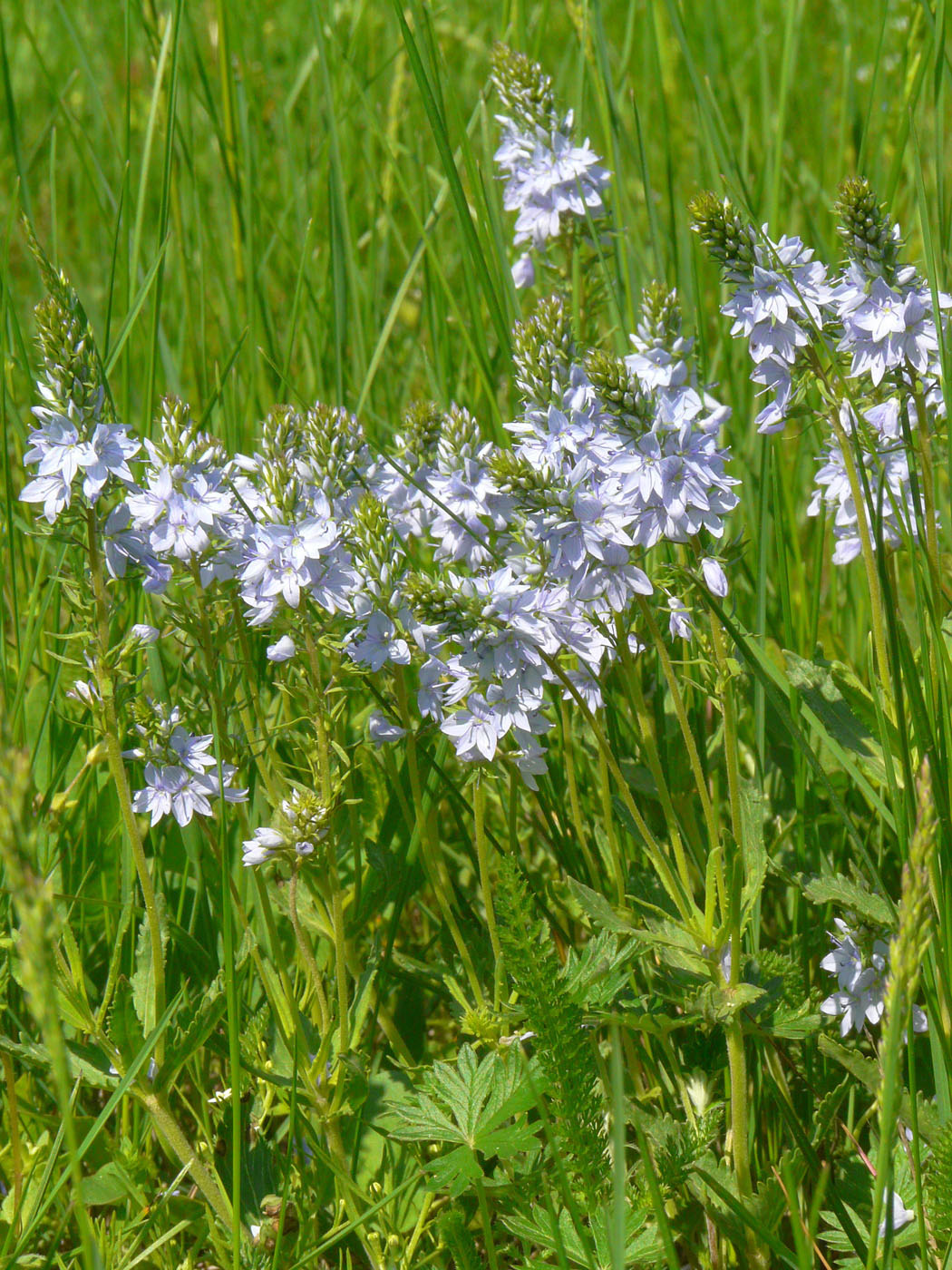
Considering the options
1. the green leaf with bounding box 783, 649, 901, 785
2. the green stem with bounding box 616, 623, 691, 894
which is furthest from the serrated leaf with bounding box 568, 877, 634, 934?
the green leaf with bounding box 783, 649, 901, 785

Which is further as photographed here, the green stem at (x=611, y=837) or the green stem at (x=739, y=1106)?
the green stem at (x=611, y=837)

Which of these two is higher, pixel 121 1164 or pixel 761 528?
pixel 761 528

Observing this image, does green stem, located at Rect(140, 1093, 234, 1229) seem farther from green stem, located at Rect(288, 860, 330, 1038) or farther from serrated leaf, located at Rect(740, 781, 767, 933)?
serrated leaf, located at Rect(740, 781, 767, 933)

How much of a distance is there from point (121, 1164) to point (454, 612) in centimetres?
111

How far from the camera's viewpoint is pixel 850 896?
6.67ft

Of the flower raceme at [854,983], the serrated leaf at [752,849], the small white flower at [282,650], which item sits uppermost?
the small white flower at [282,650]

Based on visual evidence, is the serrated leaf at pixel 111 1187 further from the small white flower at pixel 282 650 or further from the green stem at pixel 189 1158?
the small white flower at pixel 282 650

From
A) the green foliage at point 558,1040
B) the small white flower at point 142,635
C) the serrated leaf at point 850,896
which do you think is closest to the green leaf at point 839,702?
the serrated leaf at point 850,896

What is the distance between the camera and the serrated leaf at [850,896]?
2008 mm

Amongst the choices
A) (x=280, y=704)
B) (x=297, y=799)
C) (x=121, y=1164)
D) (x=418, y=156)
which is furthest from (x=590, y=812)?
(x=418, y=156)

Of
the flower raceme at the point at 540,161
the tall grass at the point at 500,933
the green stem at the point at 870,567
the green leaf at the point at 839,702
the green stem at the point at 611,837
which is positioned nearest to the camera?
the tall grass at the point at 500,933

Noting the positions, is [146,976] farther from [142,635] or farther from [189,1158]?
[142,635]

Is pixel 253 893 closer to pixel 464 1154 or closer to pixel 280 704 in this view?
pixel 280 704

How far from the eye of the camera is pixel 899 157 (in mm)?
2723
